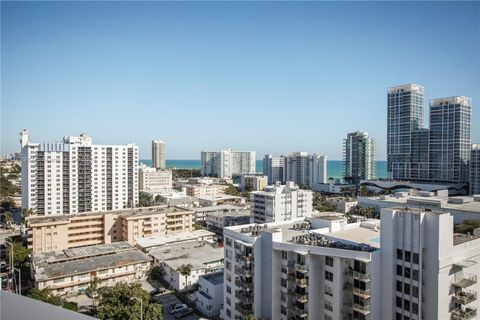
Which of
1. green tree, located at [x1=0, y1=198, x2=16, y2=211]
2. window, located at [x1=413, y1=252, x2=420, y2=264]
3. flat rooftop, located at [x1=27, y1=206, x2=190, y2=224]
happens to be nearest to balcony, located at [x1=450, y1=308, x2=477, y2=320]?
window, located at [x1=413, y1=252, x2=420, y2=264]

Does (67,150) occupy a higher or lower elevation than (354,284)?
higher

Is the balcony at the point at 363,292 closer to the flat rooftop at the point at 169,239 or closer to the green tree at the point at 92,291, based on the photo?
the green tree at the point at 92,291

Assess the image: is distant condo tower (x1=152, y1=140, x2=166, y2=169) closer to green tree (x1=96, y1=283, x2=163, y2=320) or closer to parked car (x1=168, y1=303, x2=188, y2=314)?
parked car (x1=168, y1=303, x2=188, y2=314)

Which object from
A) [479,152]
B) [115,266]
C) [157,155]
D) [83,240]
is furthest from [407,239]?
[157,155]

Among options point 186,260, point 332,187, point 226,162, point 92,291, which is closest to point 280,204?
point 186,260

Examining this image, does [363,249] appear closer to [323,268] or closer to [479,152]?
[323,268]

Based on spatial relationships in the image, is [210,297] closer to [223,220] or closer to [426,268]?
[426,268]
